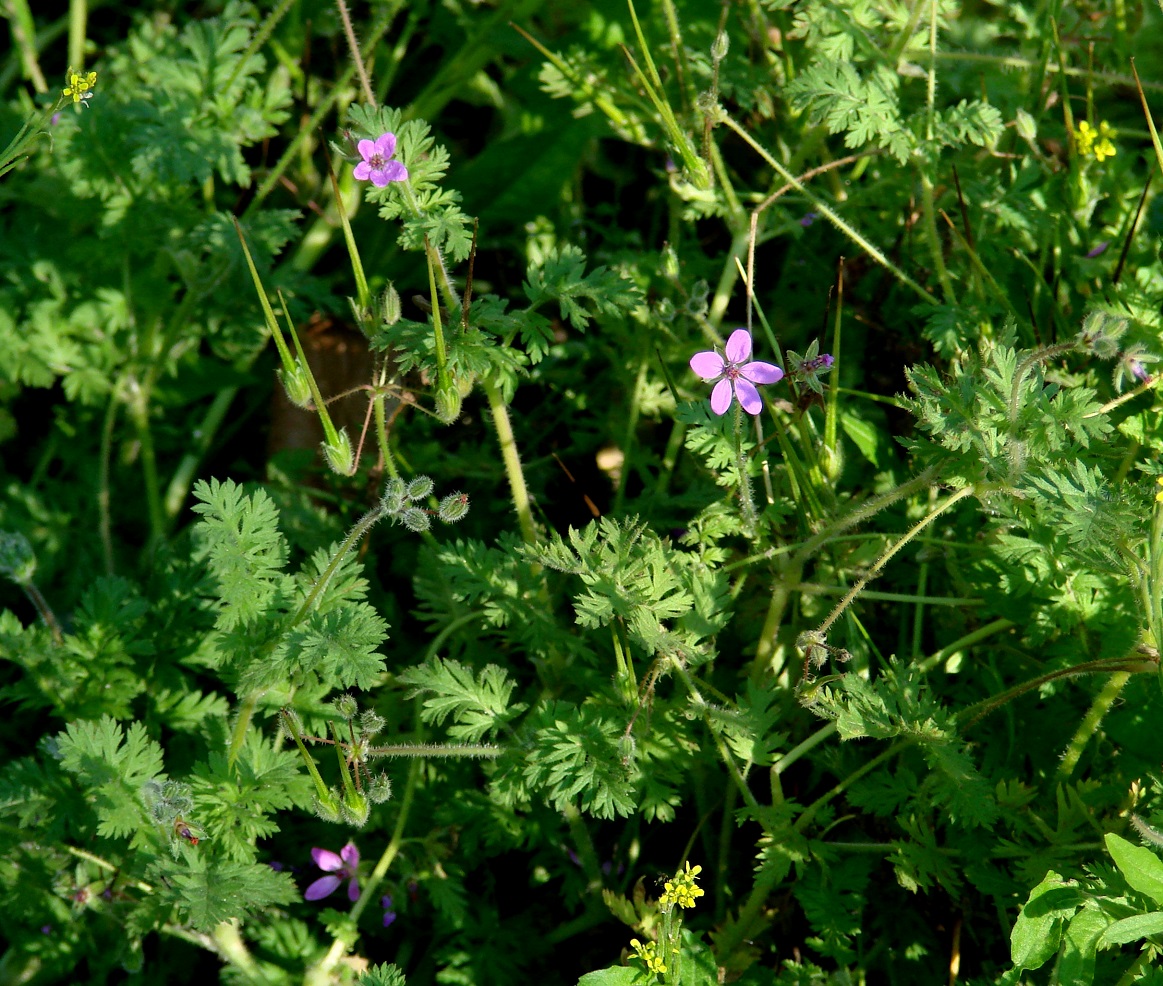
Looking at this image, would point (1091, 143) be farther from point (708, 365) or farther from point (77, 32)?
point (77, 32)

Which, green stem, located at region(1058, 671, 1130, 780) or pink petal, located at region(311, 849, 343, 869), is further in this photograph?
pink petal, located at region(311, 849, 343, 869)

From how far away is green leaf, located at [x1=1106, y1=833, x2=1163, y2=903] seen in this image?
1.74m

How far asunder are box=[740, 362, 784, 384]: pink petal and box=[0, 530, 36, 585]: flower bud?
1.82m

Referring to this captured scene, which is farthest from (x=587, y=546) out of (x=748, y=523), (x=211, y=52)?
(x=211, y=52)

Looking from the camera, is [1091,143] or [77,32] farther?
[77,32]

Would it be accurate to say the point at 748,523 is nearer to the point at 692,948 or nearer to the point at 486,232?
the point at 692,948

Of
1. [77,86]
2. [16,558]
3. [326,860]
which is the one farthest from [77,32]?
[326,860]

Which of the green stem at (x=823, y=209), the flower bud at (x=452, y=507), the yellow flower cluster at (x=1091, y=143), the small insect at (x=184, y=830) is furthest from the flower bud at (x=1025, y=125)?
the small insect at (x=184, y=830)

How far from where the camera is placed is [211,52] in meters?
2.83

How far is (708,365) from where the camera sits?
2.08 metres

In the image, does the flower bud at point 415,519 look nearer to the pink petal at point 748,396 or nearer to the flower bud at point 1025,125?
the pink petal at point 748,396

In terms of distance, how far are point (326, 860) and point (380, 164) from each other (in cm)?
155

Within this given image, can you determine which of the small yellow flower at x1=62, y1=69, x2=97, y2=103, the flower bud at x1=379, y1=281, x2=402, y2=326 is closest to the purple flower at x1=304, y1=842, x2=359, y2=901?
the flower bud at x1=379, y1=281, x2=402, y2=326

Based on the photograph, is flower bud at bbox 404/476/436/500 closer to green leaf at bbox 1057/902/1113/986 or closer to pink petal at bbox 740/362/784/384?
pink petal at bbox 740/362/784/384
